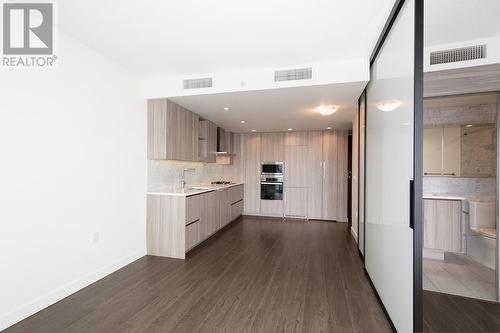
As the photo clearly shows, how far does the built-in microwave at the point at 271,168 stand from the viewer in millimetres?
6039

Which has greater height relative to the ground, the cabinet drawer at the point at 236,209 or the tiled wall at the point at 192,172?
the tiled wall at the point at 192,172

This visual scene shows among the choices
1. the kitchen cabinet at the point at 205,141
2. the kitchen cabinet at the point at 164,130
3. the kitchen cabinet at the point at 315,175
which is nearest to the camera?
the kitchen cabinet at the point at 164,130

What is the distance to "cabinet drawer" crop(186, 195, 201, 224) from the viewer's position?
3.32 meters

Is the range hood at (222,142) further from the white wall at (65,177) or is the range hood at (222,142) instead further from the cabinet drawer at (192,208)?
the white wall at (65,177)

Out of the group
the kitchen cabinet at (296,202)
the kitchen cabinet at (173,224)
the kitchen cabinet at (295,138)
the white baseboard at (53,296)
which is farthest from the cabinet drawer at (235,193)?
the white baseboard at (53,296)

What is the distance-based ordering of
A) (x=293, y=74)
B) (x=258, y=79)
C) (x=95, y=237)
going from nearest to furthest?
(x=95, y=237) < (x=293, y=74) < (x=258, y=79)

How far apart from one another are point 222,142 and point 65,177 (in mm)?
3640

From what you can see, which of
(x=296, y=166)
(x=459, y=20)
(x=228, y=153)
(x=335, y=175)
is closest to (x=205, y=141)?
(x=228, y=153)

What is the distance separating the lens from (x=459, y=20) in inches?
74.8

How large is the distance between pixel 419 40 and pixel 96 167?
128 inches

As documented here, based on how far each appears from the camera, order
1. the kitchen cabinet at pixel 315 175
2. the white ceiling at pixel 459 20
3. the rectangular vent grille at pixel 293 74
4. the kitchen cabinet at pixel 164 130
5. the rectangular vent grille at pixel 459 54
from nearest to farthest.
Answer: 1. the white ceiling at pixel 459 20
2. the rectangular vent grille at pixel 459 54
3. the rectangular vent grille at pixel 293 74
4. the kitchen cabinet at pixel 164 130
5. the kitchen cabinet at pixel 315 175

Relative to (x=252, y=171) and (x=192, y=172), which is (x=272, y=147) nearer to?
(x=252, y=171)

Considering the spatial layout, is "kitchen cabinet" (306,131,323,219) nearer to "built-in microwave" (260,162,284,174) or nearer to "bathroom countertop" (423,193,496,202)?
"built-in microwave" (260,162,284,174)
